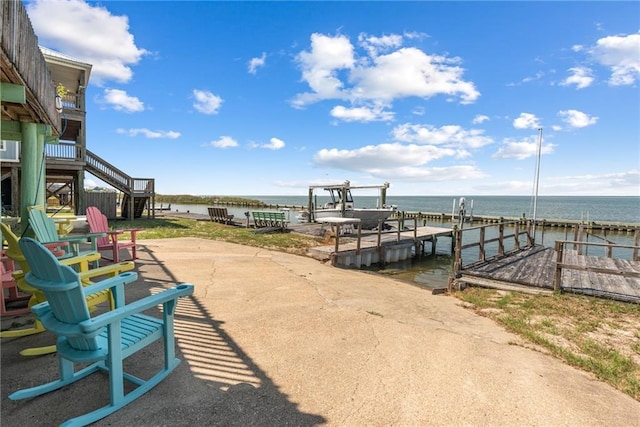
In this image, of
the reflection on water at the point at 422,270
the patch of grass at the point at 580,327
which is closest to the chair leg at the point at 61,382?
the patch of grass at the point at 580,327

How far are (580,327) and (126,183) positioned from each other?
18.8 m

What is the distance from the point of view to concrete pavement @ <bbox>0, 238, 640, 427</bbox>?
7.70 ft

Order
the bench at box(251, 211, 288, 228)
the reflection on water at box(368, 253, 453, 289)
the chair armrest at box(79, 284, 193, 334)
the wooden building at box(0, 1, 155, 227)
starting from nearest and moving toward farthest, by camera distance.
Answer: the chair armrest at box(79, 284, 193, 334), the wooden building at box(0, 1, 155, 227), the reflection on water at box(368, 253, 453, 289), the bench at box(251, 211, 288, 228)

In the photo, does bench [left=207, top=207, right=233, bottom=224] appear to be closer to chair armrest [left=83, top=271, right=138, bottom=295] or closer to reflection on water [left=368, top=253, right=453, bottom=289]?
reflection on water [left=368, top=253, right=453, bottom=289]

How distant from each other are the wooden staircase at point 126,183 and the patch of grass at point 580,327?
54.2 feet

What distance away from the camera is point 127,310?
222 cm

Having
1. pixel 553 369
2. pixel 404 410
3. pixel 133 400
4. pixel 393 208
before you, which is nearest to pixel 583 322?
pixel 553 369

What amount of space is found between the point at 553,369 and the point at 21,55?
599 centimetres

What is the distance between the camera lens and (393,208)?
20109 mm

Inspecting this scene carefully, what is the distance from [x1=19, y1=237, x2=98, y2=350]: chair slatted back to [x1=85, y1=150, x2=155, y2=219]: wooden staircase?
52.3 ft

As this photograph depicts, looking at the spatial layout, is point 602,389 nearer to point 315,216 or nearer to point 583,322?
point 583,322

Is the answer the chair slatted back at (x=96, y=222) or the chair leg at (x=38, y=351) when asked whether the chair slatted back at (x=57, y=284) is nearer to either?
the chair leg at (x=38, y=351)

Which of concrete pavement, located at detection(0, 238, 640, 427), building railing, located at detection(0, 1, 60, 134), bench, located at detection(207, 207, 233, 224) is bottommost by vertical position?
concrete pavement, located at detection(0, 238, 640, 427)

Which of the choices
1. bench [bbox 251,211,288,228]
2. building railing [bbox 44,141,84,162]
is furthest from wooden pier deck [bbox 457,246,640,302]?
building railing [bbox 44,141,84,162]
